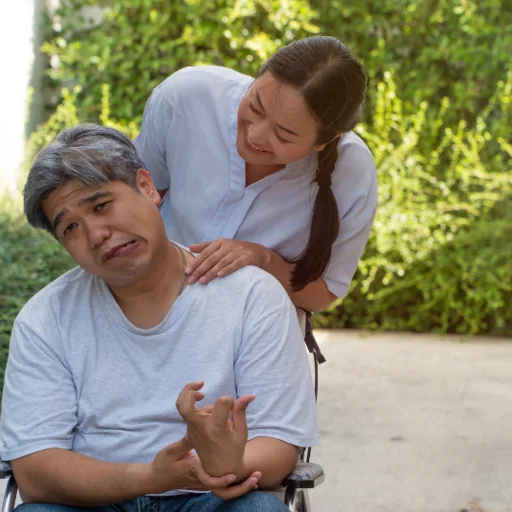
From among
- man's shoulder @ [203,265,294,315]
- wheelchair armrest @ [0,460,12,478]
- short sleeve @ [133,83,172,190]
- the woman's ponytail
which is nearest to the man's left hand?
man's shoulder @ [203,265,294,315]

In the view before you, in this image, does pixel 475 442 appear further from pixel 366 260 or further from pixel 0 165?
pixel 0 165

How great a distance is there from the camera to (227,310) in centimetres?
214

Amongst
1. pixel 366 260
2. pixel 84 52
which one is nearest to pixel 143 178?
pixel 366 260

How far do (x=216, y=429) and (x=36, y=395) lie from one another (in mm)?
472

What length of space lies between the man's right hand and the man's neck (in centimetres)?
34

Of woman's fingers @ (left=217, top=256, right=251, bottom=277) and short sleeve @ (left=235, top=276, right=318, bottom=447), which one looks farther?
woman's fingers @ (left=217, top=256, right=251, bottom=277)

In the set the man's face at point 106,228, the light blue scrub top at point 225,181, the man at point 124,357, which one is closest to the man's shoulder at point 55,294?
the man at point 124,357

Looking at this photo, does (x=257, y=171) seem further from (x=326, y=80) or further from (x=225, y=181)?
(x=326, y=80)

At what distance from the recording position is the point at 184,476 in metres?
1.92

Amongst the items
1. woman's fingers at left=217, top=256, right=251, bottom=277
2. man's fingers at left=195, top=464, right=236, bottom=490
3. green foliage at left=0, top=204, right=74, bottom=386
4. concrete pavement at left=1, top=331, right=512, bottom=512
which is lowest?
concrete pavement at left=1, top=331, right=512, bottom=512

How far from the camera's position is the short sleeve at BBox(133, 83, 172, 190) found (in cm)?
253

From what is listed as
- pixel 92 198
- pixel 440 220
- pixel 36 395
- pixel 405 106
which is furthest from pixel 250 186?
pixel 405 106

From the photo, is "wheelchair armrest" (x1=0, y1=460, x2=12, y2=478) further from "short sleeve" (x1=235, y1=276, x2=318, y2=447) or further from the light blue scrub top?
the light blue scrub top

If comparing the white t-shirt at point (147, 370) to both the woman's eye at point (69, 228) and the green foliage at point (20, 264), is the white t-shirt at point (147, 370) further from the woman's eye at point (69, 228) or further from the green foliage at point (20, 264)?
the green foliage at point (20, 264)
